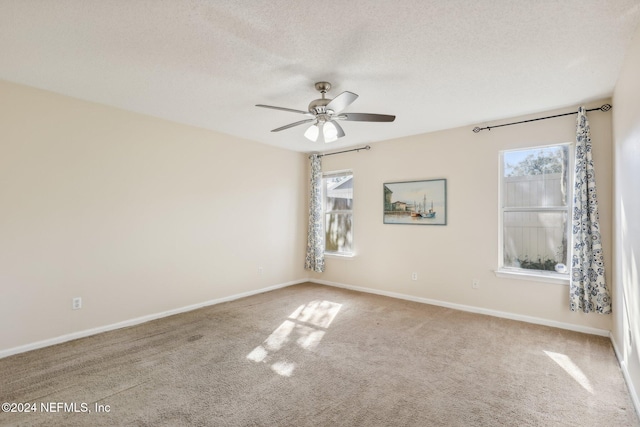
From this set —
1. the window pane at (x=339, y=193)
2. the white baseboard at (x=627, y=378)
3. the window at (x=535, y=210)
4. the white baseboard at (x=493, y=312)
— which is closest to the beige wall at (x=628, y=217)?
the white baseboard at (x=627, y=378)

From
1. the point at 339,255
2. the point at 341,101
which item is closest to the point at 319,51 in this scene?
the point at 341,101

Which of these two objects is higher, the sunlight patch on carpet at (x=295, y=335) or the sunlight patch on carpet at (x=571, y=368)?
the sunlight patch on carpet at (x=571, y=368)

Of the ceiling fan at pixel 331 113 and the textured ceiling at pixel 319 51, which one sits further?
the ceiling fan at pixel 331 113

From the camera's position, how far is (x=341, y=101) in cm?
269

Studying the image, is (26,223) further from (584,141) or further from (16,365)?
(584,141)

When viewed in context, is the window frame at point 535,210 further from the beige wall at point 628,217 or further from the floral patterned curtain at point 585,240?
the beige wall at point 628,217

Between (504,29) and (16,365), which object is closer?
(504,29)

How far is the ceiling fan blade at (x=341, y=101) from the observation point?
101 inches

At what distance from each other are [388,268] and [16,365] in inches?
179

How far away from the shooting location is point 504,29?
216 centimetres

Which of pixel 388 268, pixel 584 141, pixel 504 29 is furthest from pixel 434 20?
pixel 388 268

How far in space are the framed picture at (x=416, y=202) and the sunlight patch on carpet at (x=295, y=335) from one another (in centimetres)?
173

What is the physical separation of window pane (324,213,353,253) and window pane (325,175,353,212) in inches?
6.2

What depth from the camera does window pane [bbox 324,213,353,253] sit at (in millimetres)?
5840
